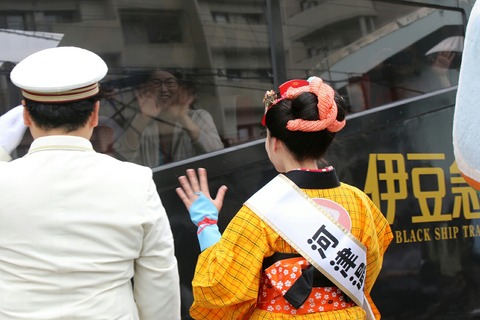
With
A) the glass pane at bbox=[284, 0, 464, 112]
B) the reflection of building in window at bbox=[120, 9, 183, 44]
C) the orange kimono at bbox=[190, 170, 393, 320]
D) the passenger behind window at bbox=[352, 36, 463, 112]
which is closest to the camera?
the orange kimono at bbox=[190, 170, 393, 320]

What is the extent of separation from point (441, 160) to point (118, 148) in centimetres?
162

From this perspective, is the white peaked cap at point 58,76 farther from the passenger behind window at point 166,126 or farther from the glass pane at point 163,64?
the passenger behind window at point 166,126

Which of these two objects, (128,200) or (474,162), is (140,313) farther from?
(474,162)

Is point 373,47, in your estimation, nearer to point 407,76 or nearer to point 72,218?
point 407,76

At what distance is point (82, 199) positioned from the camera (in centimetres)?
163

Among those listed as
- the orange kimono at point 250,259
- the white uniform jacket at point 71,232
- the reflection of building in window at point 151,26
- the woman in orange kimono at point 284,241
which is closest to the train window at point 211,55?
the reflection of building in window at point 151,26

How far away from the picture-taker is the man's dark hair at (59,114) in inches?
65.7

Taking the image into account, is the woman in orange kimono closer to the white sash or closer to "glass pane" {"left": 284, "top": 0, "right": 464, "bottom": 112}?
the white sash

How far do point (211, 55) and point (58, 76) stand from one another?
1285mm

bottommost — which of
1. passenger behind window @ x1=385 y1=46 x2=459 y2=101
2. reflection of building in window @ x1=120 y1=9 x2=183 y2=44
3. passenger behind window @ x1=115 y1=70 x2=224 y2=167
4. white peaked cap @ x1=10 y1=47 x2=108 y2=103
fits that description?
passenger behind window @ x1=385 y1=46 x2=459 y2=101

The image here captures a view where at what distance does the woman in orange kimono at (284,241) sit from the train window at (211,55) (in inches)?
28.1

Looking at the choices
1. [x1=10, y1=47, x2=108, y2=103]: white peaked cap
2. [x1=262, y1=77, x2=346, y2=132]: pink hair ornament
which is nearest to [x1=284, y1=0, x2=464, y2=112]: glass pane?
[x1=262, y1=77, x2=346, y2=132]: pink hair ornament

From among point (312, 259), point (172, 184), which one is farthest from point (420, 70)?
point (312, 259)

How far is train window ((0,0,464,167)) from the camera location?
261 cm
